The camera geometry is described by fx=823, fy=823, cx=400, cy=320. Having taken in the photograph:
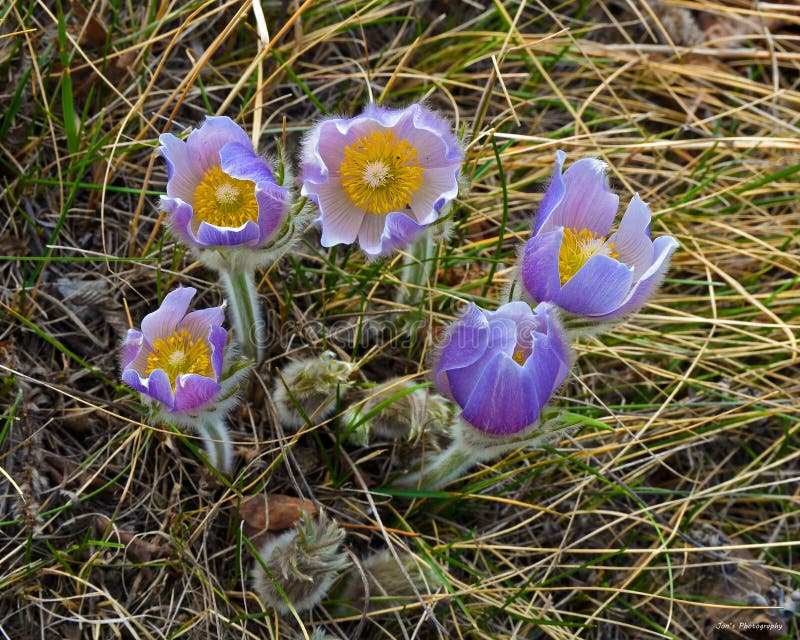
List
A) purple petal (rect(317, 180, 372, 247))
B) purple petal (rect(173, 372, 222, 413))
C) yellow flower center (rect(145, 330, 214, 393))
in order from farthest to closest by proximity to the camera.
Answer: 1. purple petal (rect(317, 180, 372, 247))
2. yellow flower center (rect(145, 330, 214, 393))
3. purple petal (rect(173, 372, 222, 413))

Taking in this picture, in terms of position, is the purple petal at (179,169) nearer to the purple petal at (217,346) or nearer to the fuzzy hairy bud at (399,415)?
the purple petal at (217,346)

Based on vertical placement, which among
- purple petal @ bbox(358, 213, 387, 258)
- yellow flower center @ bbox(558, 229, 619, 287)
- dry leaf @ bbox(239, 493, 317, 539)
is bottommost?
dry leaf @ bbox(239, 493, 317, 539)

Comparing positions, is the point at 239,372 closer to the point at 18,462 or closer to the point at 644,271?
the point at 18,462

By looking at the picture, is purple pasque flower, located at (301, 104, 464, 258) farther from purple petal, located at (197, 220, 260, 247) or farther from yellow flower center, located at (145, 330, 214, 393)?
yellow flower center, located at (145, 330, 214, 393)

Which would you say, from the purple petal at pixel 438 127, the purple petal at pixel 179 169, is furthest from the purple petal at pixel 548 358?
the purple petal at pixel 179 169

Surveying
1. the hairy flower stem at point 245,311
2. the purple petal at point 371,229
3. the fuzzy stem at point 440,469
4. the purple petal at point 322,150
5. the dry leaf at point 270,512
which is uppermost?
the purple petal at point 322,150

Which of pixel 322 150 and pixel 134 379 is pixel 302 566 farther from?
pixel 322 150

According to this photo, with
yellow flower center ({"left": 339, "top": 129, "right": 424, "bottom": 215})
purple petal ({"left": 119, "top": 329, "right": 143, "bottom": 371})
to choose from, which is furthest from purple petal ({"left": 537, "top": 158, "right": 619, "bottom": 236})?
purple petal ({"left": 119, "top": 329, "right": 143, "bottom": 371})
